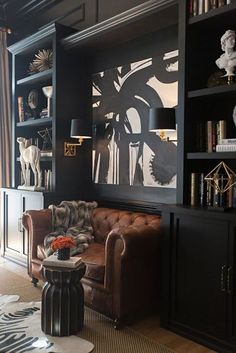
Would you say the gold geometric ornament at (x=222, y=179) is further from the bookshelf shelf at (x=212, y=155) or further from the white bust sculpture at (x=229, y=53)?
the white bust sculpture at (x=229, y=53)

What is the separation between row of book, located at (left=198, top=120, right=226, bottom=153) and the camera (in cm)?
274

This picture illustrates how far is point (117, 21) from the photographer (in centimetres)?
342

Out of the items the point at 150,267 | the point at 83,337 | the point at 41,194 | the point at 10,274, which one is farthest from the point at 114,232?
the point at 10,274

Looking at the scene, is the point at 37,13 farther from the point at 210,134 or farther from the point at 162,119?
the point at 210,134

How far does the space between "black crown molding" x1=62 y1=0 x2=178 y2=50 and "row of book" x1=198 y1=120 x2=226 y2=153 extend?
42.1 inches

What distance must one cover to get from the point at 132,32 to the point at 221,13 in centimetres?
126

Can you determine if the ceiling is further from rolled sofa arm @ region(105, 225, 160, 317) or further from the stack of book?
rolled sofa arm @ region(105, 225, 160, 317)

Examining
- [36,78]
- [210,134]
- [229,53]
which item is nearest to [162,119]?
[210,134]

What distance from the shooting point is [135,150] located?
384cm

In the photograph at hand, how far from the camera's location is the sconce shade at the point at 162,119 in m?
3.04

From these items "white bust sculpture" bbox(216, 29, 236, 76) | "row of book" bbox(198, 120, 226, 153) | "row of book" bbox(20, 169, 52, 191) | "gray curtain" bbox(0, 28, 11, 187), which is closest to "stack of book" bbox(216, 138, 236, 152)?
"row of book" bbox(198, 120, 226, 153)

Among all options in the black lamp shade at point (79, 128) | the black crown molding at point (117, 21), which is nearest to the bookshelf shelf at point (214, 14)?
the black crown molding at point (117, 21)

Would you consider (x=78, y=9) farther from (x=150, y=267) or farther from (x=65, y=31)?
(x=150, y=267)

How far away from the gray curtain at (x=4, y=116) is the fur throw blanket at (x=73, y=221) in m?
1.90
